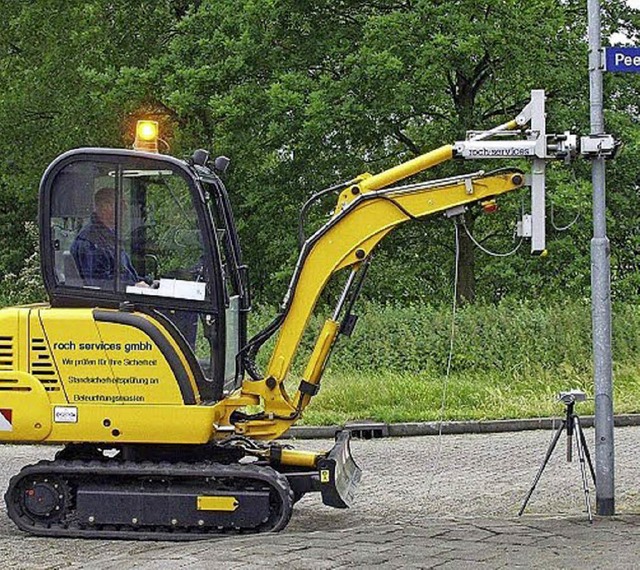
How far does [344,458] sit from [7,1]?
1023 inches

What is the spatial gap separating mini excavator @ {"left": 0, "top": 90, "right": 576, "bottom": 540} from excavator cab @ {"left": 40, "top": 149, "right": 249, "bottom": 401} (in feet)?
0.04

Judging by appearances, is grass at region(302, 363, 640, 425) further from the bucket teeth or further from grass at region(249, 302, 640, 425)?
the bucket teeth

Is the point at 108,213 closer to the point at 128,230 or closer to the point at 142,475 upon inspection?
the point at 128,230

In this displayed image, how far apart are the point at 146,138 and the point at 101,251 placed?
109cm

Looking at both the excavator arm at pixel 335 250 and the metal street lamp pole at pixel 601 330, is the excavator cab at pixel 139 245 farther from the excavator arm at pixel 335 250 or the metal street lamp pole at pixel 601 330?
the metal street lamp pole at pixel 601 330

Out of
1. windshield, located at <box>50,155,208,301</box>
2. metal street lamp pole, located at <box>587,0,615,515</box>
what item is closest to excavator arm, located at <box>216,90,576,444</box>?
metal street lamp pole, located at <box>587,0,615,515</box>

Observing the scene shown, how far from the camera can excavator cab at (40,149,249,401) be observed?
9883mm

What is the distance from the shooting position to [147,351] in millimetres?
9703

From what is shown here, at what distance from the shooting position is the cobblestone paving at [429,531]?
802 centimetres

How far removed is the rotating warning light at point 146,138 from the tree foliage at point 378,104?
1347 centimetres

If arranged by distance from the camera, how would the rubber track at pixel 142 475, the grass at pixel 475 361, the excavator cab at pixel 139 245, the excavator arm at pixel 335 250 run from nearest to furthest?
the rubber track at pixel 142 475
the excavator cab at pixel 139 245
the excavator arm at pixel 335 250
the grass at pixel 475 361

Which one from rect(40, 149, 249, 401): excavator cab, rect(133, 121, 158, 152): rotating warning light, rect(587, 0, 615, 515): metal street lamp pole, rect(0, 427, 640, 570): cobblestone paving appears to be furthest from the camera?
rect(133, 121, 158, 152): rotating warning light

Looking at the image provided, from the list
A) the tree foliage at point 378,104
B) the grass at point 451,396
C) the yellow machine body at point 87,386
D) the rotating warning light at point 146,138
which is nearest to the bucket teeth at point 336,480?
the yellow machine body at point 87,386

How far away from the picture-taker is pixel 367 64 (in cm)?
2538
